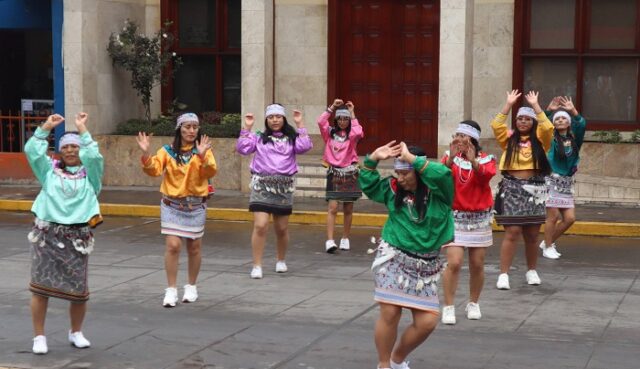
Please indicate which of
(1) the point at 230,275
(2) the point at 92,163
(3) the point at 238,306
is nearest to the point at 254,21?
(1) the point at 230,275

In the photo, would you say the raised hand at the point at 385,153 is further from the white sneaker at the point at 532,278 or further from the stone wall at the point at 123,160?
the stone wall at the point at 123,160

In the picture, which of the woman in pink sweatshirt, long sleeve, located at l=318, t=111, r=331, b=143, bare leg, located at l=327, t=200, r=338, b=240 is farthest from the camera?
bare leg, located at l=327, t=200, r=338, b=240

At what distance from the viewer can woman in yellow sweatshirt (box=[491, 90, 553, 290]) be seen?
11906 millimetres

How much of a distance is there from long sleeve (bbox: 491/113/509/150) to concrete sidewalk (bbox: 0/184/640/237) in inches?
195

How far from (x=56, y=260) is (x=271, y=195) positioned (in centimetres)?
400

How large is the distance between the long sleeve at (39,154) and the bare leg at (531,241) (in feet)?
16.5

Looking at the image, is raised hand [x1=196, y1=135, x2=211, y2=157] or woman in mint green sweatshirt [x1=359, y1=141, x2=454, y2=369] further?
raised hand [x1=196, y1=135, x2=211, y2=157]

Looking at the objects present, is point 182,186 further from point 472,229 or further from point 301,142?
point 472,229

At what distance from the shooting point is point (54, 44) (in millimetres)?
21906

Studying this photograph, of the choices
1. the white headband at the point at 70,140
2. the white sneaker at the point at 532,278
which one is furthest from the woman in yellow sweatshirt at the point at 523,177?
the white headband at the point at 70,140

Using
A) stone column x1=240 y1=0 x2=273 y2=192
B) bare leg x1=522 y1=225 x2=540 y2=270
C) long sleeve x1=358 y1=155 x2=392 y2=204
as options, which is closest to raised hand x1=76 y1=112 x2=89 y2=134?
long sleeve x1=358 y1=155 x2=392 y2=204

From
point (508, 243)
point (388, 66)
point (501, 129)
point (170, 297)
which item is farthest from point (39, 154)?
point (388, 66)

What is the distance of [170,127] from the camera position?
2155 cm

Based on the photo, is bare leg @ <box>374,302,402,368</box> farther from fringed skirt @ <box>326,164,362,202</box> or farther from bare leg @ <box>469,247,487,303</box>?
fringed skirt @ <box>326,164,362,202</box>
